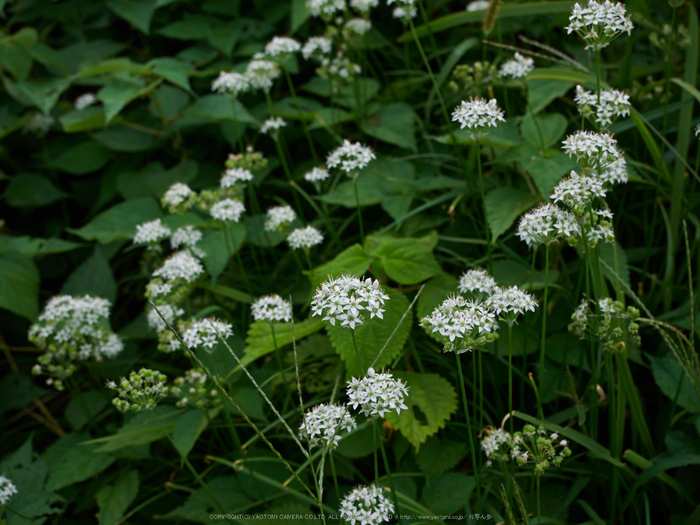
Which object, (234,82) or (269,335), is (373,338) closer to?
(269,335)

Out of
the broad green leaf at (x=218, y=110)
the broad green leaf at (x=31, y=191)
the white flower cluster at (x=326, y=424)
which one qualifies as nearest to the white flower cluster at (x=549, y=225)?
the white flower cluster at (x=326, y=424)

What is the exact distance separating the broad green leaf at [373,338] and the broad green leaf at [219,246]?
92 cm

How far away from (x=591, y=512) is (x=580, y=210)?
1.13 meters

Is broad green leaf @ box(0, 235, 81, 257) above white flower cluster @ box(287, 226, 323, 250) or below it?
below

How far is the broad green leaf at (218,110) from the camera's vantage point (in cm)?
333

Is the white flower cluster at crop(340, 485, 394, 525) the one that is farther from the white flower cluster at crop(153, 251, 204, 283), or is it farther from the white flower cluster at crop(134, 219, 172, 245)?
the white flower cluster at crop(134, 219, 172, 245)

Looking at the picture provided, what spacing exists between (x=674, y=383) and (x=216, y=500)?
6.26 ft

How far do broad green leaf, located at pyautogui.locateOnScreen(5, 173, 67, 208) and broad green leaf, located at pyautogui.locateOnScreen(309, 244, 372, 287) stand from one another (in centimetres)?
245

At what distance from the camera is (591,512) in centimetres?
199

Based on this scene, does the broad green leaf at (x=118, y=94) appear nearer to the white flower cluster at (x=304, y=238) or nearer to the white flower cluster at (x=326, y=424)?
the white flower cluster at (x=304, y=238)

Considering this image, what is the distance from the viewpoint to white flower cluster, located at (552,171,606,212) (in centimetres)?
175

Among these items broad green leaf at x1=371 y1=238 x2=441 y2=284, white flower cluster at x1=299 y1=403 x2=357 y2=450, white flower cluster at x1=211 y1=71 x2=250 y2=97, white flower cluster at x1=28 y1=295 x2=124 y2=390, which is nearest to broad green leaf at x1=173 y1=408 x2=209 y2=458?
white flower cluster at x1=28 y1=295 x2=124 y2=390

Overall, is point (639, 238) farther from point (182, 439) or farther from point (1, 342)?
point (1, 342)

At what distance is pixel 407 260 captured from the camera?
2.34m
